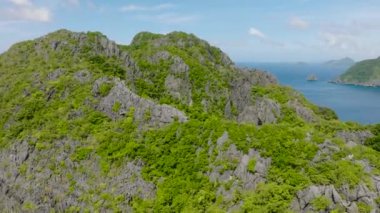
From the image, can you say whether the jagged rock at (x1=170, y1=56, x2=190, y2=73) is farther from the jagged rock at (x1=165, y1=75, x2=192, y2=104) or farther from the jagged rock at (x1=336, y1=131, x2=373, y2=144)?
the jagged rock at (x1=336, y1=131, x2=373, y2=144)

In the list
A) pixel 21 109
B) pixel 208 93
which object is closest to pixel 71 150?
pixel 21 109

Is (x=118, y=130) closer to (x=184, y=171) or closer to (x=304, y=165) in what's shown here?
(x=184, y=171)

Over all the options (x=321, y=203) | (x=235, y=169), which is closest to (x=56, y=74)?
(x=235, y=169)

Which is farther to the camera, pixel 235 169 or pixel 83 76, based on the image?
pixel 83 76

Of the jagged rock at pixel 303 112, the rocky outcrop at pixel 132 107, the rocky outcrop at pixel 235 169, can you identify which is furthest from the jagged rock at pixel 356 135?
the rocky outcrop at pixel 235 169

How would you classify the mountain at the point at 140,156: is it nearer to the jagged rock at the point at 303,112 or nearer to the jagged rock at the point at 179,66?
the jagged rock at the point at 179,66

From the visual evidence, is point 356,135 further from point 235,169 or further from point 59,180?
point 59,180
